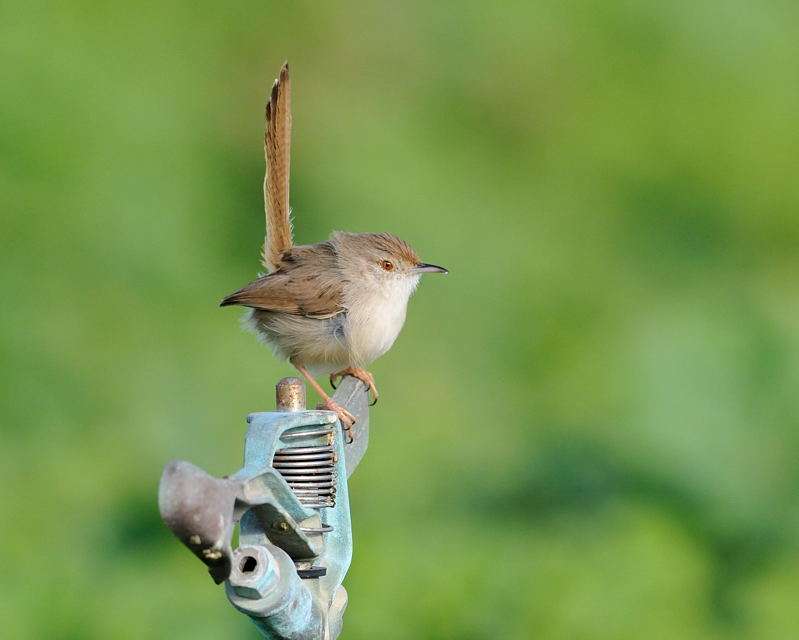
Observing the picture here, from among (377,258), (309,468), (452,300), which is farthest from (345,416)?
(452,300)

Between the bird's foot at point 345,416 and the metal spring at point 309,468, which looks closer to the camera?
the metal spring at point 309,468

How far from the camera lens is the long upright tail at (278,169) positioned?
14.3 feet

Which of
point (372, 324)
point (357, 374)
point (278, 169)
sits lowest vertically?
point (357, 374)

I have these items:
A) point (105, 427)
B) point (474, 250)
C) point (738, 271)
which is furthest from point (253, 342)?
point (738, 271)

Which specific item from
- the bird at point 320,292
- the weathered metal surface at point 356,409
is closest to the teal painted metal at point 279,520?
the weathered metal surface at point 356,409

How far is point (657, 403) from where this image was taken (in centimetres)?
689

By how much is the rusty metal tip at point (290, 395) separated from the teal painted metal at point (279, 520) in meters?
0.01

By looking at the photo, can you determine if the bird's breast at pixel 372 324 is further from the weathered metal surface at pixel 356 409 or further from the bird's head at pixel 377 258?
the weathered metal surface at pixel 356 409

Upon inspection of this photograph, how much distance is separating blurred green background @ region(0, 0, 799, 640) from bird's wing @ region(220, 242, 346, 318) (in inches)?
39.3

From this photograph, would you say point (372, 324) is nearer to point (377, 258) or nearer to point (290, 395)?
point (377, 258)

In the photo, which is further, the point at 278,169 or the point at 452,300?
the point at 452,300

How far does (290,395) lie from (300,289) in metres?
1.95

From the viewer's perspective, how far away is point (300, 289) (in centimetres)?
473

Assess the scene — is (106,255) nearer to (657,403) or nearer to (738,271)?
(657,403)
